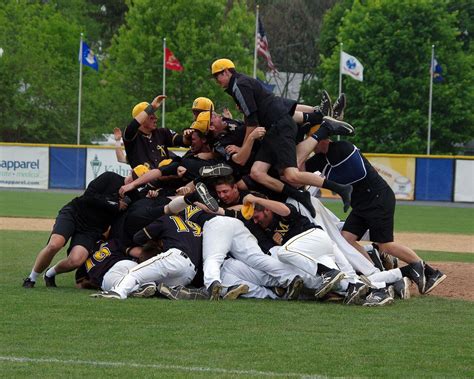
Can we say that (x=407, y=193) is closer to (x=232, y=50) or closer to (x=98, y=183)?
(x=232, y=50)

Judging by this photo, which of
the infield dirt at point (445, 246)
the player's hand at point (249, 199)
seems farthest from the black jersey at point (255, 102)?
the infield dirt at point (445, 246)

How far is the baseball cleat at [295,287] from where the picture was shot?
10047 mm

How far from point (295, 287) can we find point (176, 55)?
128 feet

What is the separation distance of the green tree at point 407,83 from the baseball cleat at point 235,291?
1636 inches

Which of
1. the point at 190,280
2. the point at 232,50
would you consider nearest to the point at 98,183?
the point at 190,280

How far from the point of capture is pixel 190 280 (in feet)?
34.4

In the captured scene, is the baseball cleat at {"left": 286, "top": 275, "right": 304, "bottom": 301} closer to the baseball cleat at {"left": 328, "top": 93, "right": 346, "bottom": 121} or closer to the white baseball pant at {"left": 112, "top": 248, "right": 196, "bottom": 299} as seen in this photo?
the white baseball pant at {"left": 112, "top": 248, "right": 196, "bottom": 299}

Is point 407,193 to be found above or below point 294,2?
below

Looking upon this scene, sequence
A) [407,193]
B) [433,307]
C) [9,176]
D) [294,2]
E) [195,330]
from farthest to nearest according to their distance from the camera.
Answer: [294,2]
[9,176]
[407,193]
[433,307]
[195,330]

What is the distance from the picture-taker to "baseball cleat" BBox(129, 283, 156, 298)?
10.1 meters

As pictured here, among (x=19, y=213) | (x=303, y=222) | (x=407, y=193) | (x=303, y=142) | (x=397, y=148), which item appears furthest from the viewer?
(x=397, y=148)

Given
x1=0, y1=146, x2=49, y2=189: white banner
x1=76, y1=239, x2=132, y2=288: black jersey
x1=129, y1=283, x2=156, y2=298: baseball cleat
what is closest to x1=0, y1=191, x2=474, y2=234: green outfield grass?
x1=0, y1=146, x2=49, y2=189: white banner

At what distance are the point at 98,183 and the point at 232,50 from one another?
124 ft

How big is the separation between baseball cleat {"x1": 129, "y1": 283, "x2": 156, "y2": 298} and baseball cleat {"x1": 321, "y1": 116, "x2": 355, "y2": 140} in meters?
2.73
